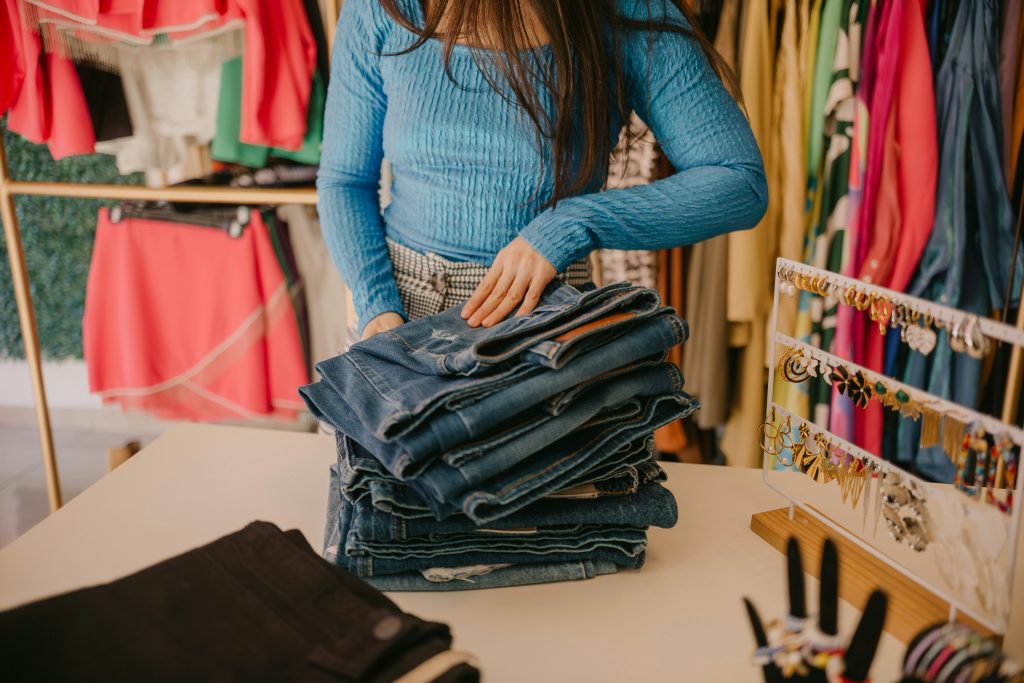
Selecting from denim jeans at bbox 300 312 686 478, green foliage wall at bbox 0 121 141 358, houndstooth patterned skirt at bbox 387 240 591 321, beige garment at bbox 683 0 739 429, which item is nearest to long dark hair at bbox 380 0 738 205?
houndstooth patterned skirt at bbox 387 240 591 321

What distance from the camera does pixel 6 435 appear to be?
2.69m

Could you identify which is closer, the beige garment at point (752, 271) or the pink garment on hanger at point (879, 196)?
the pink garment on hanger at point (879, 196)

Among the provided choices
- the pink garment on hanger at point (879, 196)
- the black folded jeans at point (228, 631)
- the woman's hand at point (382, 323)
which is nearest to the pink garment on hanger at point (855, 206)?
the pink garment on hanger at point (879, 196)

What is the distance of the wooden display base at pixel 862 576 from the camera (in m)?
0.68

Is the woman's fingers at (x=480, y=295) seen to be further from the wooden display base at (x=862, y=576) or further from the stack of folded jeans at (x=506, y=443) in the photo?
the wooden display base at (x=862, y=576)

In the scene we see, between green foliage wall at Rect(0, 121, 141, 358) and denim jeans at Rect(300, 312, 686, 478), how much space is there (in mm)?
1929

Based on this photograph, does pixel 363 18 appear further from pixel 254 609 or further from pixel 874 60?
pixel 874 60

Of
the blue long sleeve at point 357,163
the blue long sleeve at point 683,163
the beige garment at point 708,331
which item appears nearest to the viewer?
the blue long sleeve at point 683,163

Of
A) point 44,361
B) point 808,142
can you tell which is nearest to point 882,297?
point 808,142

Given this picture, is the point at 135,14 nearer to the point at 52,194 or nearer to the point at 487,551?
the point at 52,194

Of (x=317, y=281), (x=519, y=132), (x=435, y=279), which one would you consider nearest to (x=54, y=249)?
(x=317, y=281)

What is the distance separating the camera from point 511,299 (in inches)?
33.6

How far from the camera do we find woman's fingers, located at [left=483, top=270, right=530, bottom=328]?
0.83m

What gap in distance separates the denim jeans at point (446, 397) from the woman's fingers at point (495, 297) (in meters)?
0.11
